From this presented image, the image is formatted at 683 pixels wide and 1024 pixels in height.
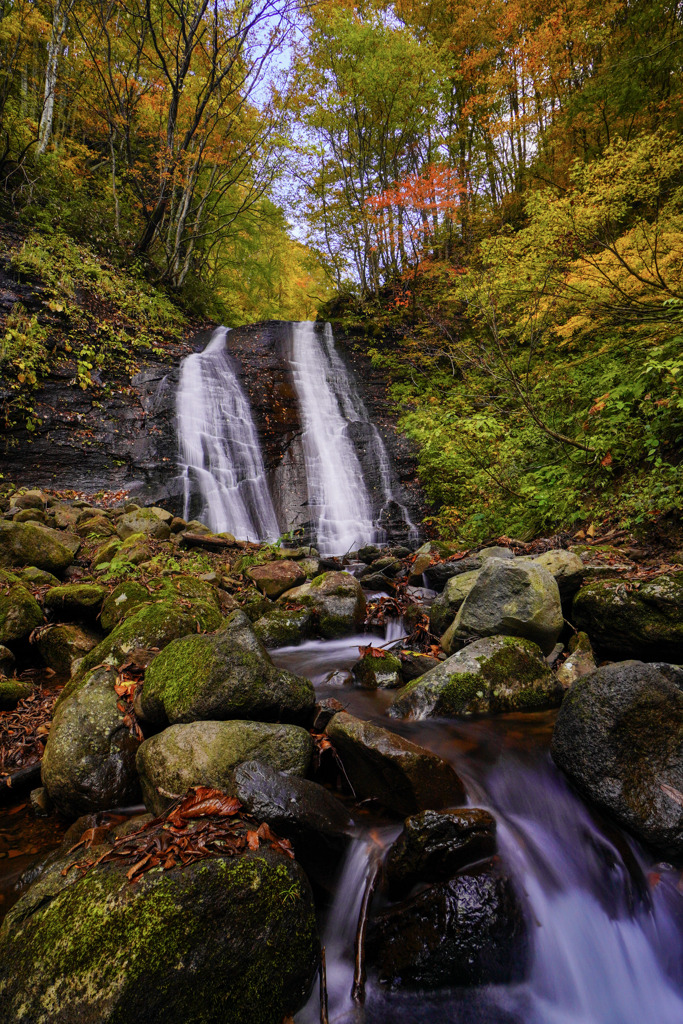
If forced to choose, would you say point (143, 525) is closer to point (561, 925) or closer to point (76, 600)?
point (76, 600)

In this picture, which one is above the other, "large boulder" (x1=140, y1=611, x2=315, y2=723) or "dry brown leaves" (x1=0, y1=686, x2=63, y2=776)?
"large boulder" (x1=140, y1=611, x2=315, y2=723)

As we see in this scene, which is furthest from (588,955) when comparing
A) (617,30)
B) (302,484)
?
(617,30)

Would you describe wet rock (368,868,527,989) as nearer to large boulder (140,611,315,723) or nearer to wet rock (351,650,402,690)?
large boulder (140,611,315,723)

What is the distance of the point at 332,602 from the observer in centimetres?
570

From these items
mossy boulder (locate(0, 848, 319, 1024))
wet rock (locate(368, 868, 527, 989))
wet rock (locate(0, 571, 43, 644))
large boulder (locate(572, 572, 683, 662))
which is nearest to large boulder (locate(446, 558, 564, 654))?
large boulder (locate(572, 572, 683, 662))

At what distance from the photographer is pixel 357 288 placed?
19.5m

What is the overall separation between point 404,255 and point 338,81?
19.5 ft

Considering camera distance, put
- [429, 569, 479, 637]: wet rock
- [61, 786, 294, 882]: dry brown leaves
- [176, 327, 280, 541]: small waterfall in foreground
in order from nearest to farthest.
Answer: [61, 786, 294, 882]: dry brown leaves < [429, 569, 479, 637]: wet rock < [176, 327, 280, 541]: small waterfall in foreground

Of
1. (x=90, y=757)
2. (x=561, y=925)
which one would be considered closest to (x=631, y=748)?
(x=561, y=925)

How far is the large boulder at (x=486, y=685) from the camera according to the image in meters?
3.51

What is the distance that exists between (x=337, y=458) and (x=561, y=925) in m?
10.6

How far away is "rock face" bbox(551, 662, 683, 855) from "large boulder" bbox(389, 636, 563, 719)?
2.41 feet

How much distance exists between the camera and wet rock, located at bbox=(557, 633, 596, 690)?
3689mm

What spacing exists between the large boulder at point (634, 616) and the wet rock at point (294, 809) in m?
2.80
